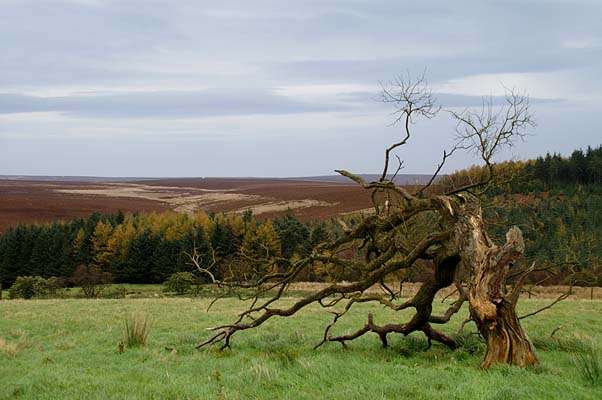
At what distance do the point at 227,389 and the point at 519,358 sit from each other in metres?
3.84

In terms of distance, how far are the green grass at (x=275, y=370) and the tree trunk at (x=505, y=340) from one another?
265 millimetres

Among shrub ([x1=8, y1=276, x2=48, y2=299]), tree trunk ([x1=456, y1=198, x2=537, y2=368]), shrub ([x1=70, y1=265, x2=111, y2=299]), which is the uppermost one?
tree trunk ([x1=456, y1=198, x2=537, y2=368])

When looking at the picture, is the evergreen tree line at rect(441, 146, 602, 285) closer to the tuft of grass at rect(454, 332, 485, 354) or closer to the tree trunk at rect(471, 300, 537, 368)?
the tuft of grass at rect(454, 332, 485, 354)

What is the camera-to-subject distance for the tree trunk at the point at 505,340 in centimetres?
770

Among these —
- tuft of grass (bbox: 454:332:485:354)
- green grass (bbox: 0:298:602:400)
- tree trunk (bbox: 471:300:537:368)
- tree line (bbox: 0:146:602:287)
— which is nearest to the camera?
green grass (bbox: 0:298:602:400)

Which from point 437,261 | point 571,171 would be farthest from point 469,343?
point 571,171

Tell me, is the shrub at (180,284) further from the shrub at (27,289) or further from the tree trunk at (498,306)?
the tree trunk at (498,306)

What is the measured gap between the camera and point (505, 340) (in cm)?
782

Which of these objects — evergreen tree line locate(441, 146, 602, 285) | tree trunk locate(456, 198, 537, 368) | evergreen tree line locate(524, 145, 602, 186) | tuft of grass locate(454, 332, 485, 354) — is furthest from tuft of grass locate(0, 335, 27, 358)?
evergreen tree line locate(524, 145, 602, 186)

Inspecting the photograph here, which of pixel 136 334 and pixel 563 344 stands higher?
pixel 563 344

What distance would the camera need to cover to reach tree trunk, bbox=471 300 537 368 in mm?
7695

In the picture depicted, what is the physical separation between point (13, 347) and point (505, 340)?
871 cm

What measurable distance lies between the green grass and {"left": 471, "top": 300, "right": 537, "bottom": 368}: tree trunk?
0.27 metres

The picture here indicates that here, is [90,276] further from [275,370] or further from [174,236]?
[275,370]
